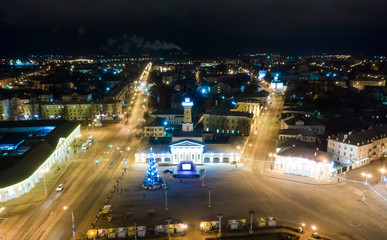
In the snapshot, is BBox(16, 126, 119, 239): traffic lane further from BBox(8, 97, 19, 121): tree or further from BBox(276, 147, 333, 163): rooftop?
BBox(8, 97, 19, 121): tree

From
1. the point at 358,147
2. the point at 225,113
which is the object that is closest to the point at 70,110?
the point at 225,113

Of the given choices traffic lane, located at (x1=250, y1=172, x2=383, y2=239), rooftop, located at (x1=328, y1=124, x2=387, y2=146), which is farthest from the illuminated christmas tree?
rooftop, located at (x1=328, y1=124, x2=387, y2=146)

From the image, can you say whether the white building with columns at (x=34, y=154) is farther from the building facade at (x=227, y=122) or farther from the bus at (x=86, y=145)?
the building facade at (x=227, y=122)

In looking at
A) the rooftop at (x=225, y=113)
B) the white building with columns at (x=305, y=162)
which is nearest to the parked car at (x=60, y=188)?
the white building with columns at (x=305, y=162)

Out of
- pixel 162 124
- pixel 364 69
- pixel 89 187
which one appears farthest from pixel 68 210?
pixel 364 69

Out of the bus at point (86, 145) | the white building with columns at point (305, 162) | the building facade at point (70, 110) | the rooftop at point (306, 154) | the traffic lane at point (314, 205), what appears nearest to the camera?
the traffic lane at point (314, 205)

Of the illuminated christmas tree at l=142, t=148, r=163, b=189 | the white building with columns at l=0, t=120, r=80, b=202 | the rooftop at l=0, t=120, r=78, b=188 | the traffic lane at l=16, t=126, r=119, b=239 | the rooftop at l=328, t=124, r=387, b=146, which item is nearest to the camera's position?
the traffic lane at l=16, t=126, r=119, b=239

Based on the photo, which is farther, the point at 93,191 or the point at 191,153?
the point at 191,153

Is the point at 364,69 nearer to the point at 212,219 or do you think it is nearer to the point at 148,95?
the point at 148,95

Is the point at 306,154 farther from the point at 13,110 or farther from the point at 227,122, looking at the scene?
the point at 13,110
